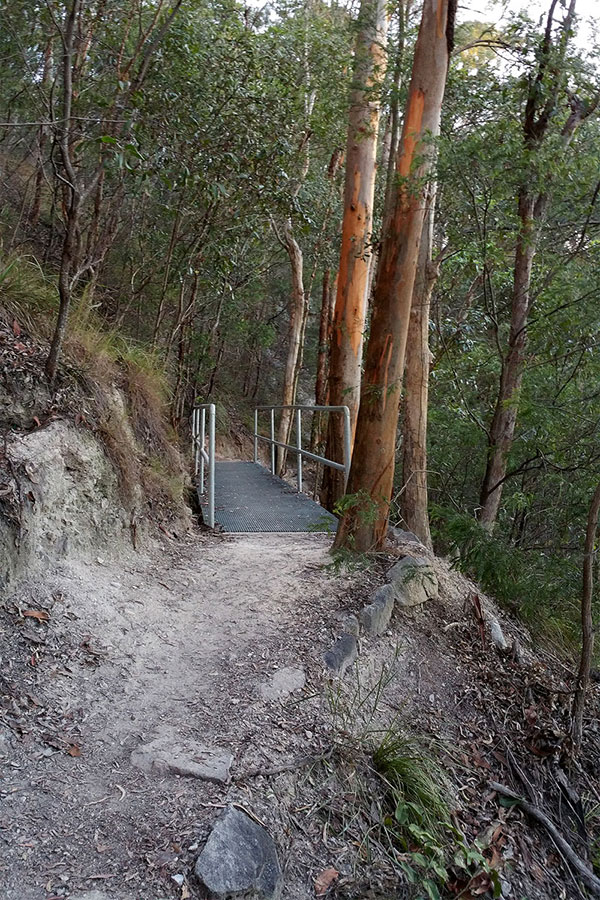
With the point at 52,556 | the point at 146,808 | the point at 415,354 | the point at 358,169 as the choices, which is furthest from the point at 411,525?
the point at 358,169

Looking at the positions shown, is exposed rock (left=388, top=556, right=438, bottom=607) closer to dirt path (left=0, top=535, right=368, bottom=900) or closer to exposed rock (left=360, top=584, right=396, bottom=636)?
exposed rock (left=360, top=584, right=396, bottom=636)

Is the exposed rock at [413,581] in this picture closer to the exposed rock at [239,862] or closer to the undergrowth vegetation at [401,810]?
the undergrowth vegetation at [401,810]

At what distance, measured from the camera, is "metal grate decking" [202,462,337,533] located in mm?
6473

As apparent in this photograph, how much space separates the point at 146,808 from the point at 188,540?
3369 mm

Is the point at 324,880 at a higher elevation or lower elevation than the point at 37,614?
lower

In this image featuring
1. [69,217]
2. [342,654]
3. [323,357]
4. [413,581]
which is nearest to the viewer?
[342,654]

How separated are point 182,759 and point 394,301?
10.5 feet

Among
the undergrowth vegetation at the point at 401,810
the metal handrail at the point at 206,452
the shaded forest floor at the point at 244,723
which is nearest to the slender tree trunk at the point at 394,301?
the shaded forest floor at the point at 244,723

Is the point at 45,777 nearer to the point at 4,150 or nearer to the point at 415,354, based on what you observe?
the point at 415,354

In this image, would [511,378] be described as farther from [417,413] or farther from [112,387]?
[112,387]

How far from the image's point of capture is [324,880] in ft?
7.79

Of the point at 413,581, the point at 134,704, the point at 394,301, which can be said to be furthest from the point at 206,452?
the point at 134,704

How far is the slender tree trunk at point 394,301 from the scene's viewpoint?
4.57 m

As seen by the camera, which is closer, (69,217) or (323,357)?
(69,217)
